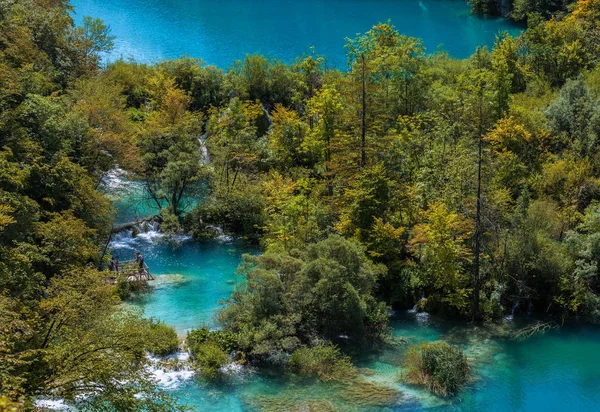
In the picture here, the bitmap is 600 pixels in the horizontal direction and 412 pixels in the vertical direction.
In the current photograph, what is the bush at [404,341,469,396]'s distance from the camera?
27859 millimetres

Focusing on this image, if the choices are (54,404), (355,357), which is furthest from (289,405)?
(54,404)

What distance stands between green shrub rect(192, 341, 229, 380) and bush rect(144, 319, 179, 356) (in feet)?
4.23

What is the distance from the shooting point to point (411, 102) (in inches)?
2000

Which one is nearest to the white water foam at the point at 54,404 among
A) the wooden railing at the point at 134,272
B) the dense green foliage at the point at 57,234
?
the dense green foliage at the point at 57,234

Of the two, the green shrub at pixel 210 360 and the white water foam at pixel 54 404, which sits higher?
the green shrub at pixel 210 360

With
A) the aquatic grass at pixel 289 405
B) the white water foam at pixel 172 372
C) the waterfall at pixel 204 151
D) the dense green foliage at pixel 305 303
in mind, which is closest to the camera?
the aquatic grass at pixel 289 405

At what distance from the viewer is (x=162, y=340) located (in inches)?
1147

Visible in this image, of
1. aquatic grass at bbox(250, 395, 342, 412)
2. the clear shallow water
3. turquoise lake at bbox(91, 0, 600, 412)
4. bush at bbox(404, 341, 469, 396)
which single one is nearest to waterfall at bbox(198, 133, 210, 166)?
turquoise lake at bbox(91, 0, 600, 412)

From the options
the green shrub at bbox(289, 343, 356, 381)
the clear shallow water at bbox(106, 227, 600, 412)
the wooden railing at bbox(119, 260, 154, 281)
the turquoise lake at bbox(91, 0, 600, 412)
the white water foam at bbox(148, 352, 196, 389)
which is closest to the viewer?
the clear shallow water at bbox(106, 227, 600, 412)

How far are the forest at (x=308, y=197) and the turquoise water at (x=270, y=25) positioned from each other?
72.6 ft

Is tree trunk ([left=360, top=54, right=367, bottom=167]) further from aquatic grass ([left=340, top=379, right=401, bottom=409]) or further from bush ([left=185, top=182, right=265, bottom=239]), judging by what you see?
aquatic grass ([left=340, top=379, right=401, bottom=409])

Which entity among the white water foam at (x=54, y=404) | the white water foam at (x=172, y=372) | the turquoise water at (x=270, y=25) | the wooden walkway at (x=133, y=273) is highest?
the turquoise water at (x=270, y=25)

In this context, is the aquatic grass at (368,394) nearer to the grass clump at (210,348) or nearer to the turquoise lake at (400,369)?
the turquoise lake at (400,369)

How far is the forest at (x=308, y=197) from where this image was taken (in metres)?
28.2
